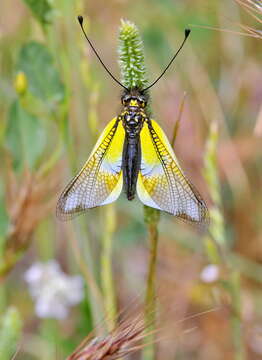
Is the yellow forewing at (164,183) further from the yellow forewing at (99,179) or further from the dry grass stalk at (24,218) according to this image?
the dry grass stalk at (24,218)

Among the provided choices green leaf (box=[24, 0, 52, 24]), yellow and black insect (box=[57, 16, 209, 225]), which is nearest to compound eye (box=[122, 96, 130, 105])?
yellow and black insect (box=[57, 16, 209, 225])

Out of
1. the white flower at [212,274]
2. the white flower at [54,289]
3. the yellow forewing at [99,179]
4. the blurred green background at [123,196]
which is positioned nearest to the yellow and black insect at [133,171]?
the yellow forewing at [99,179]

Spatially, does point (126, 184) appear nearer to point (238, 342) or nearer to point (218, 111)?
point (238, 342)

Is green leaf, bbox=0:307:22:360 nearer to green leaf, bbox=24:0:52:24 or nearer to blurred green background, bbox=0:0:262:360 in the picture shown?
blurred green background, bbox=0:0:262:360

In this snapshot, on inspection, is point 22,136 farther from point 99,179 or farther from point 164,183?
point 164,183

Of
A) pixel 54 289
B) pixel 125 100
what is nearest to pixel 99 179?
pixel 125 100

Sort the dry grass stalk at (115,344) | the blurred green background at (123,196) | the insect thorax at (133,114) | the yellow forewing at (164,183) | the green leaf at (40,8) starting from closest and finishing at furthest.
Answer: the dry grass stalk at (115,344), the yellow forewing at (164,183), the insect thorax at (133,114), the green leaf at (40,8), the blurred green background at (123,196)
